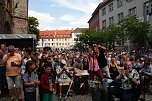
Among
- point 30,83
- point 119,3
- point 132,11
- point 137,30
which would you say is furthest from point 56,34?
point 30,83

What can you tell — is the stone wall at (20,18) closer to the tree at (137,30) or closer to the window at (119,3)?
the tree at (137,30)

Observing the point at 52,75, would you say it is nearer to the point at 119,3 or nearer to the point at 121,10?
the point at 121,10

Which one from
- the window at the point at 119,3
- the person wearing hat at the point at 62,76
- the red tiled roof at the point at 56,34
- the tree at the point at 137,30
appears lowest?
the person wearing hat at the point at 62,76

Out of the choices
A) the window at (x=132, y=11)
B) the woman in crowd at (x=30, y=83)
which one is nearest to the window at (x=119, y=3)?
the window at (x=132, y=11)

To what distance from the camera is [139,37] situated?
133 ft

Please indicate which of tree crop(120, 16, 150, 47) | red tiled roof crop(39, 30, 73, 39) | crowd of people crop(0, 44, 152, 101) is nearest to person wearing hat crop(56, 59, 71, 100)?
crowd of people crop(0, 44, 152, 101)

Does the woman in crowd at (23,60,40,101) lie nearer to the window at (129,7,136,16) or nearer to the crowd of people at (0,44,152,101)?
the crowd of people at (0,44,152,101)

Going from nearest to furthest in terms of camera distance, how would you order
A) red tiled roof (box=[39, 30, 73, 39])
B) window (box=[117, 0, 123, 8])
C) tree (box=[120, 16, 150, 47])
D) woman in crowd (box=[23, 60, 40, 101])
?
woman in crowd (box=[23, 60, 40, 101])
tree (box=[120, 16, 150, 47])
window (box=[117, 0, 123, 8])
red tiled roof (box=[39, 30, 73, 39])

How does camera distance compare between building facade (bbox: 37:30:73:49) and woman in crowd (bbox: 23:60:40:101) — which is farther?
building facade (bbox: 37:30:73:49)

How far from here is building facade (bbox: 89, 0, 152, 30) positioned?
45938 mm

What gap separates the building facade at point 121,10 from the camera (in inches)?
1809

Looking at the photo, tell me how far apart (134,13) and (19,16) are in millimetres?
19000

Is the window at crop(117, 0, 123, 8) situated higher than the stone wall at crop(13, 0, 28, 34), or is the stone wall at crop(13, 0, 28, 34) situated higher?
the window at crop(117, 0, 123, 8)

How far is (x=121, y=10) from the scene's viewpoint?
Result: 56750 mm
